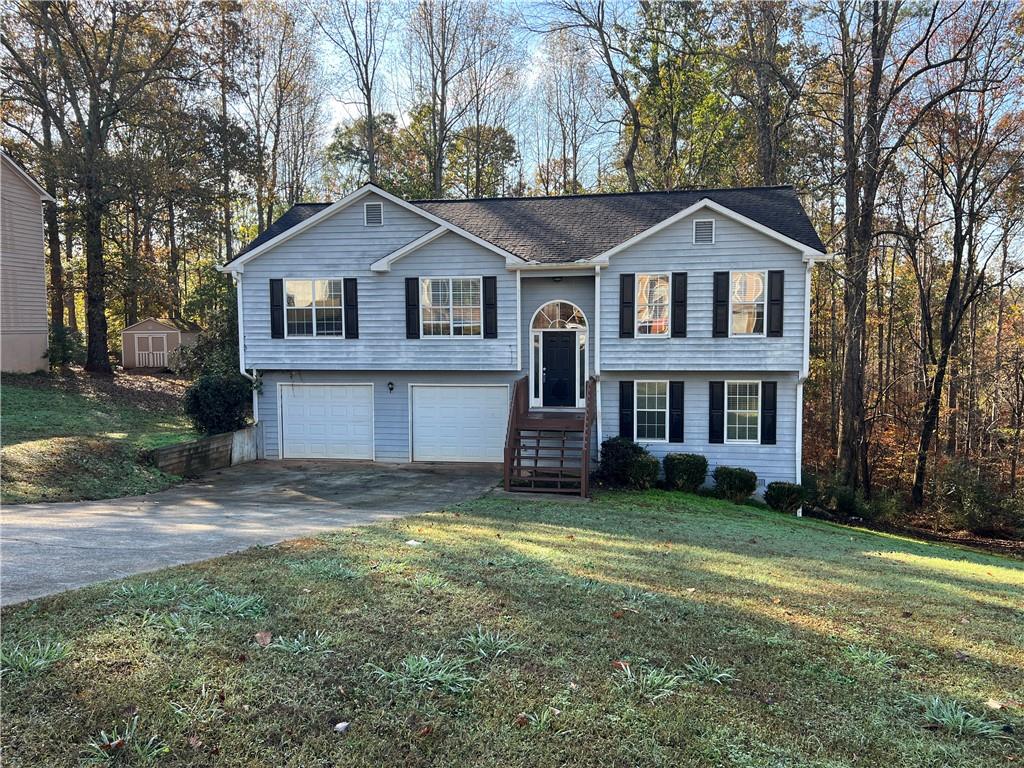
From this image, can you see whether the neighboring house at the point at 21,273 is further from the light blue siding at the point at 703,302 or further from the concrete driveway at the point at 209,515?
the light blue siding at the point at 703,302

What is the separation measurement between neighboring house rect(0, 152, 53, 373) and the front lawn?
100cm

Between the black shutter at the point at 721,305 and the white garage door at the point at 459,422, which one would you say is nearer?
the black shutter at the point at 721,305

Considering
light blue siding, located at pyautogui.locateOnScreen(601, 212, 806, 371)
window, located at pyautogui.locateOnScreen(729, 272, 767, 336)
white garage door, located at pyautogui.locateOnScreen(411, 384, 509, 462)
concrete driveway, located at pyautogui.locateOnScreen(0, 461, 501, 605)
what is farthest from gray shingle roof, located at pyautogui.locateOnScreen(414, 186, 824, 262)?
concrete driveway, located at pyautogui.locateOnScreen(0, 461, 501, 605)

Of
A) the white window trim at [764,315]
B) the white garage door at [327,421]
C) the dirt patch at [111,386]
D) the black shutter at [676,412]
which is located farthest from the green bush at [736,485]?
the dirt patch at [111,386]

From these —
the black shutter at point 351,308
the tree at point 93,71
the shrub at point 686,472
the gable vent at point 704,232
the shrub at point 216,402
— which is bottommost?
the shrub at point 686,472

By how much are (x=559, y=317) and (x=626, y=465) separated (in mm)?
4342

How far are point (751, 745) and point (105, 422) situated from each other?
17798 mm

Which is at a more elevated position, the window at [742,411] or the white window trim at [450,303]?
the white window trim at [450,303]

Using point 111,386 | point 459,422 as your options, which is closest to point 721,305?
point 459,422

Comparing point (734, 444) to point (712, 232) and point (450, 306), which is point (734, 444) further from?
point (450, 306)

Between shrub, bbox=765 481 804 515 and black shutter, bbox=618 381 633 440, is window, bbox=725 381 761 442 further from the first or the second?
black shutter, bbox=618 381 633 440

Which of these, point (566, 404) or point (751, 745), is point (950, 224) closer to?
point (566, 404)

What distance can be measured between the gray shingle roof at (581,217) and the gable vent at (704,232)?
5.47 ft

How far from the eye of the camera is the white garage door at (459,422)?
1608 cm
